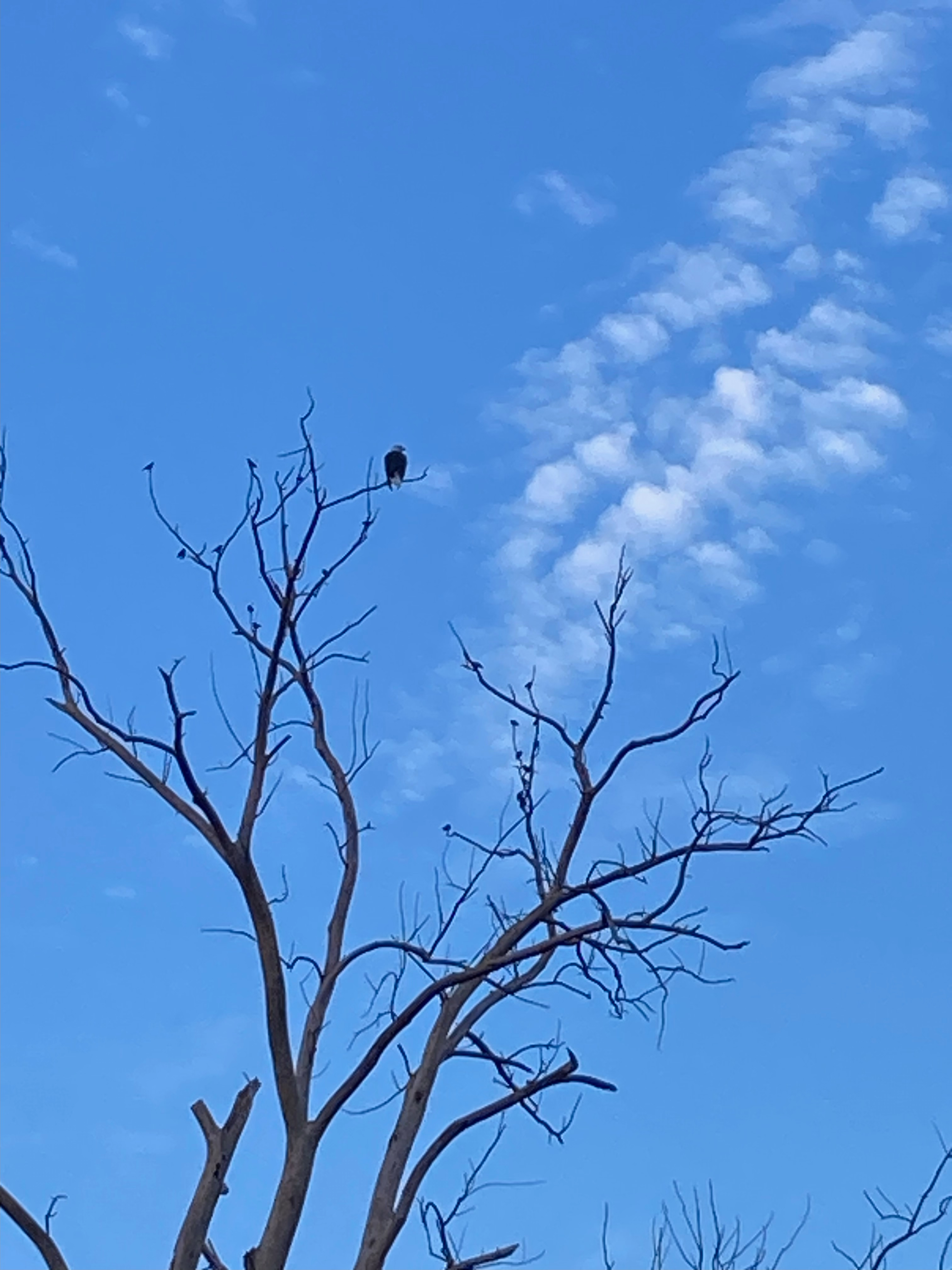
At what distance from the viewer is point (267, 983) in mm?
7004

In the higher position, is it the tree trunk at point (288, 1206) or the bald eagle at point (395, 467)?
the bald eagle at point (395, 467)

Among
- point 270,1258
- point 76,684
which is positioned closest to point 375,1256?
point 270,1258

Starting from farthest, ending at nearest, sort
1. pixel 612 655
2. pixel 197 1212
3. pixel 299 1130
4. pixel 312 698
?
pixel 312 698
pixel 612 655
pixel 299 1130
pixel 197 1212

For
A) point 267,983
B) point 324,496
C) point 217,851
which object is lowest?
point 267,983

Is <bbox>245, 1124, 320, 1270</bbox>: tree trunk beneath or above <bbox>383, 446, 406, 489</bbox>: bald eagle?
beneath

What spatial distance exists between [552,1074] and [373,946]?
104 centimetres

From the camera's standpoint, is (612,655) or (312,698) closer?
(612,655)

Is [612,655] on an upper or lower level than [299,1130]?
upper

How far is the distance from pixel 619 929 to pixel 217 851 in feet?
5.95

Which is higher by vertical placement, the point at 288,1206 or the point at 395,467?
the point at 395,467

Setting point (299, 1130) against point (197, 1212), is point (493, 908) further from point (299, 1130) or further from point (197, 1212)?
point (197, 1212)

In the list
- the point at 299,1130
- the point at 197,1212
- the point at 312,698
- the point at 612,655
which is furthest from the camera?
the point at 312,698

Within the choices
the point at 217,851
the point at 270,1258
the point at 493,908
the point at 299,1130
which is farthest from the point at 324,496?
the point at 270,1258

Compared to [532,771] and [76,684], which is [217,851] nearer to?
[76,684]
